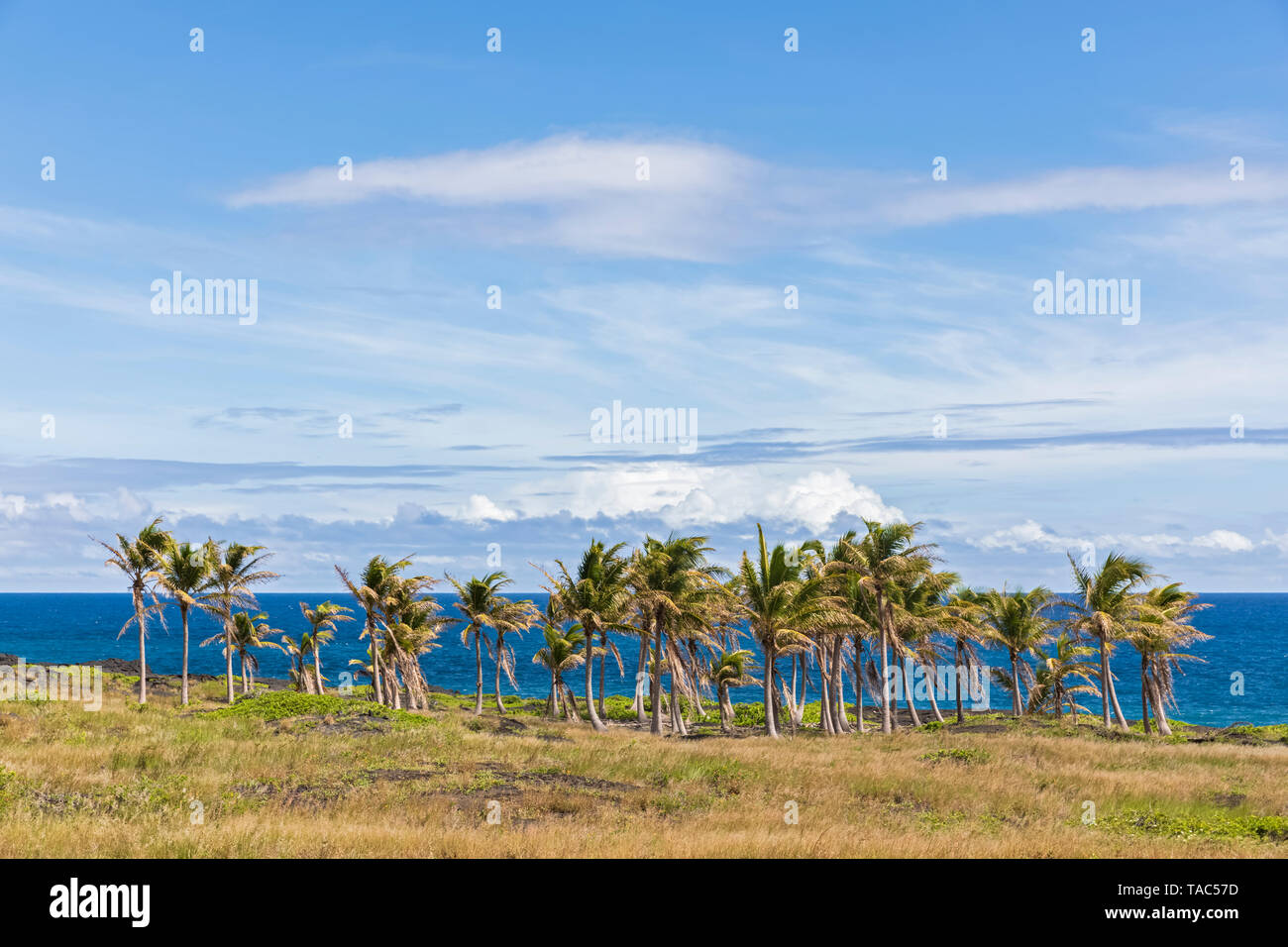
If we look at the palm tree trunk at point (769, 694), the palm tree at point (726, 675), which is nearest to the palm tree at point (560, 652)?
the palm tree at point (726, 675)

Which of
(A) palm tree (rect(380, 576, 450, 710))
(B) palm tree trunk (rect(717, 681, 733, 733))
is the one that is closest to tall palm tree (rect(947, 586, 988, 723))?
(B) palm tree trunk (rect(717, 681, 733, 733))

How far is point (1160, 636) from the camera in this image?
51781mm

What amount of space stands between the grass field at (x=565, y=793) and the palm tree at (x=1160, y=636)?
12834 millimetres

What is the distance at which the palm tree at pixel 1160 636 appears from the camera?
2023 inches

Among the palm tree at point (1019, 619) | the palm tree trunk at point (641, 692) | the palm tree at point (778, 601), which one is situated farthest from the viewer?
the palm tree at point (1019, 619)

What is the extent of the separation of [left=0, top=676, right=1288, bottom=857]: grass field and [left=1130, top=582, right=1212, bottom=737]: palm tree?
505 inches

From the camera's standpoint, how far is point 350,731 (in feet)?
108

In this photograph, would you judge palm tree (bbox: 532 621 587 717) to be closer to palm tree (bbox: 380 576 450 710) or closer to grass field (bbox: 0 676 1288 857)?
palm tree (bbox: 380 576 450 710)

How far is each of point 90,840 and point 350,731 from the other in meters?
19.8

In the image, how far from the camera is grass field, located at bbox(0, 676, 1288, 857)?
14.8 metres

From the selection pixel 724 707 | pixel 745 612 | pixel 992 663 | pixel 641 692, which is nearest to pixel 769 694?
pixel 745 612

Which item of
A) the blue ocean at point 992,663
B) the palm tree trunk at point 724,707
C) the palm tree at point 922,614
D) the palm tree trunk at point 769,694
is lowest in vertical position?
the blue ocean at point 992,663

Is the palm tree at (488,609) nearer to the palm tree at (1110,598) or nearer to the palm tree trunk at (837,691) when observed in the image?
the palm tree trunk at (837,691)
